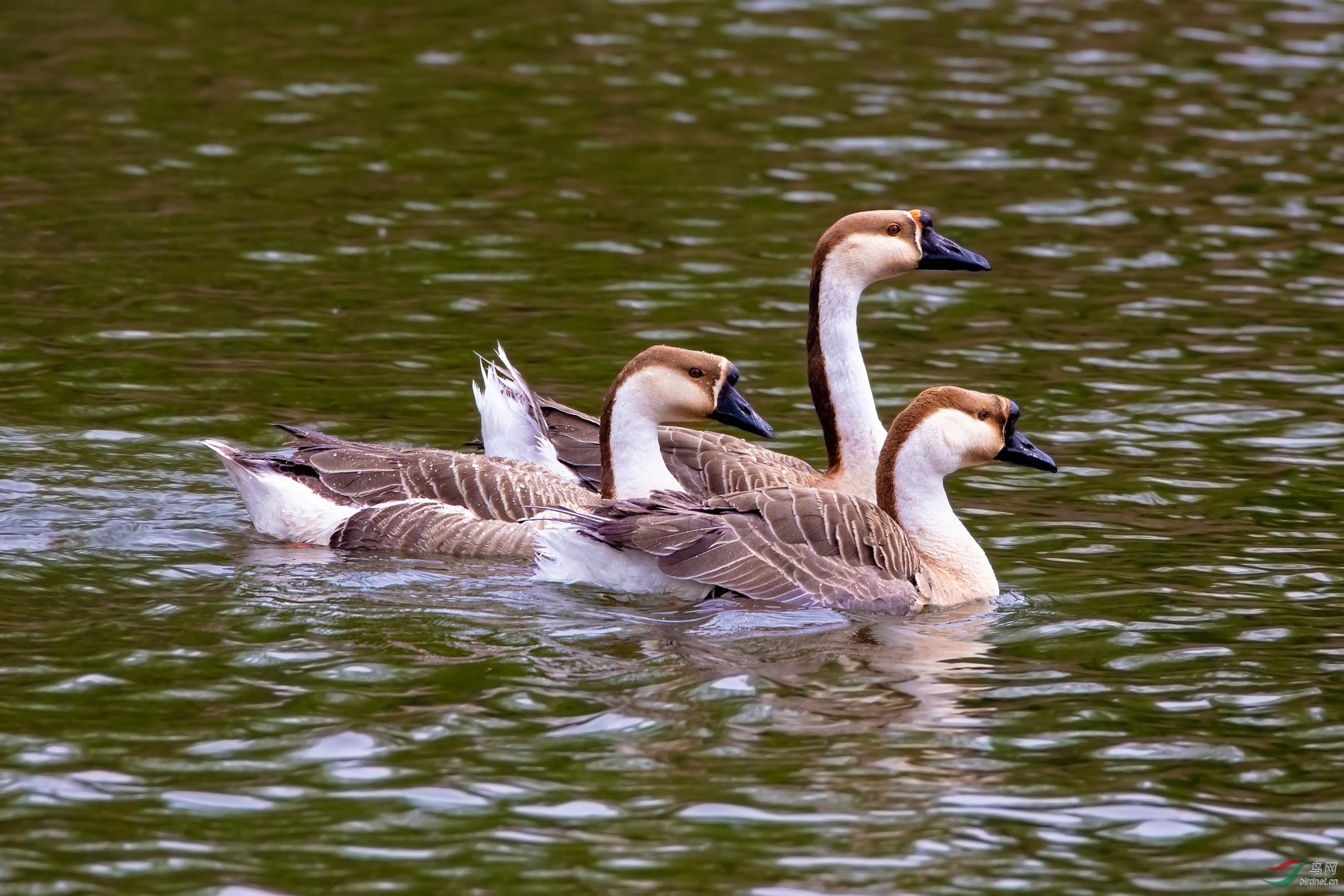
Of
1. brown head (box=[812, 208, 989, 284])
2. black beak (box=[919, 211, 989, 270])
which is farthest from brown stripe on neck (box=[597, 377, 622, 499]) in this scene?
black beak (box=[919, 211, 989, 270])

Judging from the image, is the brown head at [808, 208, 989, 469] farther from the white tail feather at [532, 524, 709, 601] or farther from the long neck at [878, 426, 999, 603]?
the white tail feather at [532, 524, 709, 601]

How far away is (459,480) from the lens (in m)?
10.4

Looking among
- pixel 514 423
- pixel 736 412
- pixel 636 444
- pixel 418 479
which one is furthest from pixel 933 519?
pixel 418 479

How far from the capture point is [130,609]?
8875 mm

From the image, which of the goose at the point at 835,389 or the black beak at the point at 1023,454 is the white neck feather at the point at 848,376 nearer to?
the goose at the point at 835,389

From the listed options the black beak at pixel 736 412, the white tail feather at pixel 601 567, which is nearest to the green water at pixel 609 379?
the white tail feather at pixel 601 567

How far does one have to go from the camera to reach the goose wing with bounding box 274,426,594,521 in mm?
10367

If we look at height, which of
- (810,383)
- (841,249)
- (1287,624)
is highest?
(841,249)

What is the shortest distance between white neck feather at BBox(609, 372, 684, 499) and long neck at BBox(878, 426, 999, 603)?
3.94 ft

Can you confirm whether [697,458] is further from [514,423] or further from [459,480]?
[459,480]

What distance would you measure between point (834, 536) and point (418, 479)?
7.98 ft

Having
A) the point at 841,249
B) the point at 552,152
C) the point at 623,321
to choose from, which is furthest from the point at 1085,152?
the point at 841,249

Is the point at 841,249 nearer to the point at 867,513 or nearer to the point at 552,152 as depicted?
the point at 867,513

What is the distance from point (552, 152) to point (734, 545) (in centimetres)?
945
